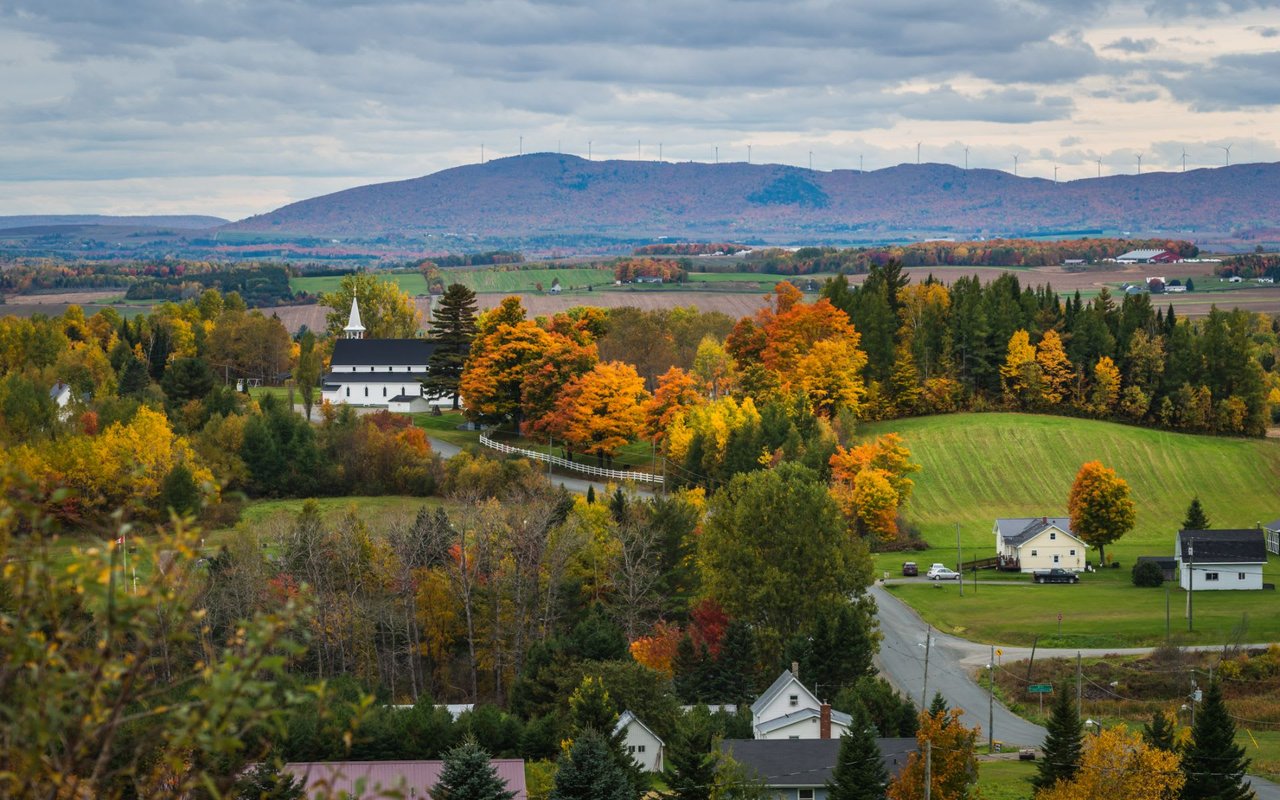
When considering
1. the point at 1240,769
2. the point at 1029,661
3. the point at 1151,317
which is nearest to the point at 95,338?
the point at 1151,317

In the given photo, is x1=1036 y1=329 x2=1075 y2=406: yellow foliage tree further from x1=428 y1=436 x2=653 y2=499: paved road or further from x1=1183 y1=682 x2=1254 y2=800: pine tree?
x1=1183 y1=682 x2=1254 y2=800: pine tree

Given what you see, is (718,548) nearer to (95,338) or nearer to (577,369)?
(577,369)

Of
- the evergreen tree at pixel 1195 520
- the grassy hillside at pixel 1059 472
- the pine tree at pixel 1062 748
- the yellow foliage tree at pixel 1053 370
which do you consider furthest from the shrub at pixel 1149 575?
the pine tree at pixel 1062 748

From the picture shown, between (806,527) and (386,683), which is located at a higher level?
(806,527)

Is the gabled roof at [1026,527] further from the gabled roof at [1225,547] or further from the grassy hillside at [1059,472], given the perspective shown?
the gabled roof at [1225,547]

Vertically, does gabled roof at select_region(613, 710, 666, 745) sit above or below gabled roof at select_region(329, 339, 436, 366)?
below

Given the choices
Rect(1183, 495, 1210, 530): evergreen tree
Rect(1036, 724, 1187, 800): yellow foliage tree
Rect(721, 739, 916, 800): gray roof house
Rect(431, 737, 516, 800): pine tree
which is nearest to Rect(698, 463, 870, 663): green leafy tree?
Rect(721, 739, 916, 800): gray roof house
